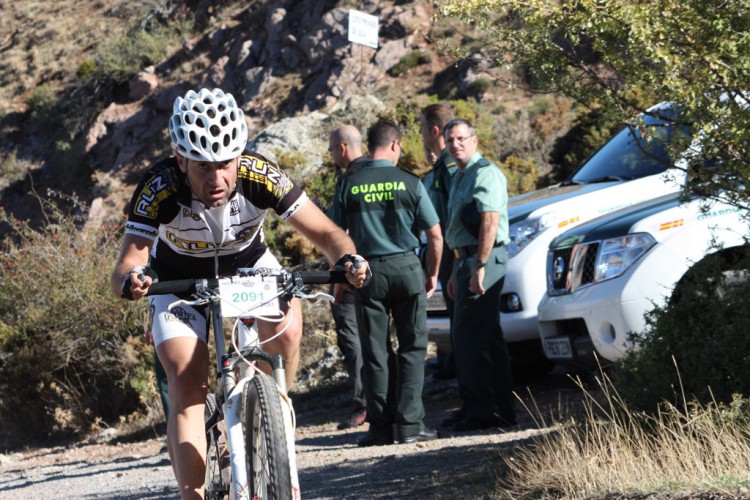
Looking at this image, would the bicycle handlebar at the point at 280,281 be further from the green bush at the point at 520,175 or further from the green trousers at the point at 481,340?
the green bush at the point at 520,175

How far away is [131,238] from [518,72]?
26119 millimetres

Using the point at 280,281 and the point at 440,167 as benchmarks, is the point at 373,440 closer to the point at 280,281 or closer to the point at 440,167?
the point at 440,167

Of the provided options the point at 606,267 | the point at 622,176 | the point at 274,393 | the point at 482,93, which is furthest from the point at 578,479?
the point at 482,93

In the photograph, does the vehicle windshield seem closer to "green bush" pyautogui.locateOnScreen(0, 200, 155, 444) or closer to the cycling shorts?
the cycling shorts

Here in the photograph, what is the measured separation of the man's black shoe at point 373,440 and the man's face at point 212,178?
365cm

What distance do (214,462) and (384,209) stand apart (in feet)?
11.1

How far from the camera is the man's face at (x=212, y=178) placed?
175 inches

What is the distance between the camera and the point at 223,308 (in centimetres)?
407

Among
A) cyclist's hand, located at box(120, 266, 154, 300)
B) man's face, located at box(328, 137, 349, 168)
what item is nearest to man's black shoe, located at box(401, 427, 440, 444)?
man's face, located at box(328, 137, 349, 168)

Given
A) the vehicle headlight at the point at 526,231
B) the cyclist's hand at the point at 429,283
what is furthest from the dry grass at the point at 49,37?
the cyclist's hand at the point at 429,283

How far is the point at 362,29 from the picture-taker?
17.1 m

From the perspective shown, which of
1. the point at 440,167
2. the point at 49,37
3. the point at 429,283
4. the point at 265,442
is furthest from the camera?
the point at 49,37

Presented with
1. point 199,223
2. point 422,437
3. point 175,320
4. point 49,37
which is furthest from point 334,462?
point 49,37

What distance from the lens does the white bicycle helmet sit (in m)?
4.30
